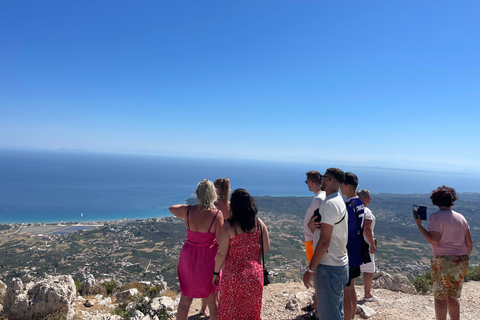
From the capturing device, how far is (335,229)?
2.68 m

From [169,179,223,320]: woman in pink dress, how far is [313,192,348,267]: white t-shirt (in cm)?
130

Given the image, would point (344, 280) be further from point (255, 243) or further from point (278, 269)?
point (278, 269)

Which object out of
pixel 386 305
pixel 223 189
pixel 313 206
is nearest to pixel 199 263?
pixel 223 189

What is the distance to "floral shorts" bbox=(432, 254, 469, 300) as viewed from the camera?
3.24 meters

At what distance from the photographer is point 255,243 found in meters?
2.77

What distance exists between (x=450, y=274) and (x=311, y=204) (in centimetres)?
197

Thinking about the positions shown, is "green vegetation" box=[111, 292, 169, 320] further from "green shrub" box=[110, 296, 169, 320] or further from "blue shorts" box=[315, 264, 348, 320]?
"blue shorts" box=[315, 264, 348, 320]

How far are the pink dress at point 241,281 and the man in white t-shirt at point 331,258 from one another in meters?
0.66

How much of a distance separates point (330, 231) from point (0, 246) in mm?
50223

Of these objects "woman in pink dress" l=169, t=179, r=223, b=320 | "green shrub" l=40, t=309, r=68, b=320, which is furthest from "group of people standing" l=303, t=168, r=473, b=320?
"green shrub" l=40, t=309, r=68, b=320

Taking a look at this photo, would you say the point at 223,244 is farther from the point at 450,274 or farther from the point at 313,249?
the point at 450,274

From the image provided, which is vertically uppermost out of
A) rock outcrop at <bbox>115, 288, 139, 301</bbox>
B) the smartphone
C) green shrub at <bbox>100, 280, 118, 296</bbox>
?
the smartphone

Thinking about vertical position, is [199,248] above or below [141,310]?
above

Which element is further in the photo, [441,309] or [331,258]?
[441,309]
